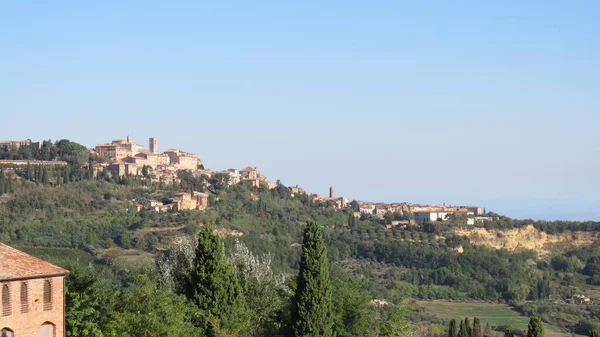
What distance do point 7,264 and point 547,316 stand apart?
63998mm

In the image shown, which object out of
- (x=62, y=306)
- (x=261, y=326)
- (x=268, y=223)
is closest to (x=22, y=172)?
(x=268, y=223)

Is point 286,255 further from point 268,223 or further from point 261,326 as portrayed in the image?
point 261,326

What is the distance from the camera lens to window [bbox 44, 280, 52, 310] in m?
23.7

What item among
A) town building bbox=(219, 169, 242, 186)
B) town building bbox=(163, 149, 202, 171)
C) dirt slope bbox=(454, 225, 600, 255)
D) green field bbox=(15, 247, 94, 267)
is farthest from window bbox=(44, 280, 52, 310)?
town building bbox=(163, 149, 202, 171)

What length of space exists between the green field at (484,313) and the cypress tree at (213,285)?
45877 millimetres

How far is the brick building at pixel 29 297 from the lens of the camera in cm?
2255

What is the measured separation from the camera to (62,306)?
2409 centimetres

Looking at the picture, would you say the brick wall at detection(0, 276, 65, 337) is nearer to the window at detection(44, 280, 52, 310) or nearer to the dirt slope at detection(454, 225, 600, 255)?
the window at detection(44, 280, 52, 310)

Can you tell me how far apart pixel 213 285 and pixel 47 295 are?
8.31 meters

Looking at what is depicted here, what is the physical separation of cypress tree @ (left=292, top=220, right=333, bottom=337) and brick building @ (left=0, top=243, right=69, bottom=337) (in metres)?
8.21

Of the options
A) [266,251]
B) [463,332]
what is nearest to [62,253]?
[266,251]

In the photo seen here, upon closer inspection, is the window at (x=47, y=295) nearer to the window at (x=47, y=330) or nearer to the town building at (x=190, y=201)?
the window at (x=47, y=330)

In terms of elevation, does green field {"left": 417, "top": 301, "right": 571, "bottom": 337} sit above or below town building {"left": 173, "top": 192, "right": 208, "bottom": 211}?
below

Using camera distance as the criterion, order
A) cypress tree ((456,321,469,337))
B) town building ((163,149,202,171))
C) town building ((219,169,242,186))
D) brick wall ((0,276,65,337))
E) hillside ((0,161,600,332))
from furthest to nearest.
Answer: town building ((163,149,202,171)) → town building ((219,169,242,186)) → hillside ((0,161,600,332)) → cypress tree ((456,321,469,337)) → brick wall ((0,276,65,337))
